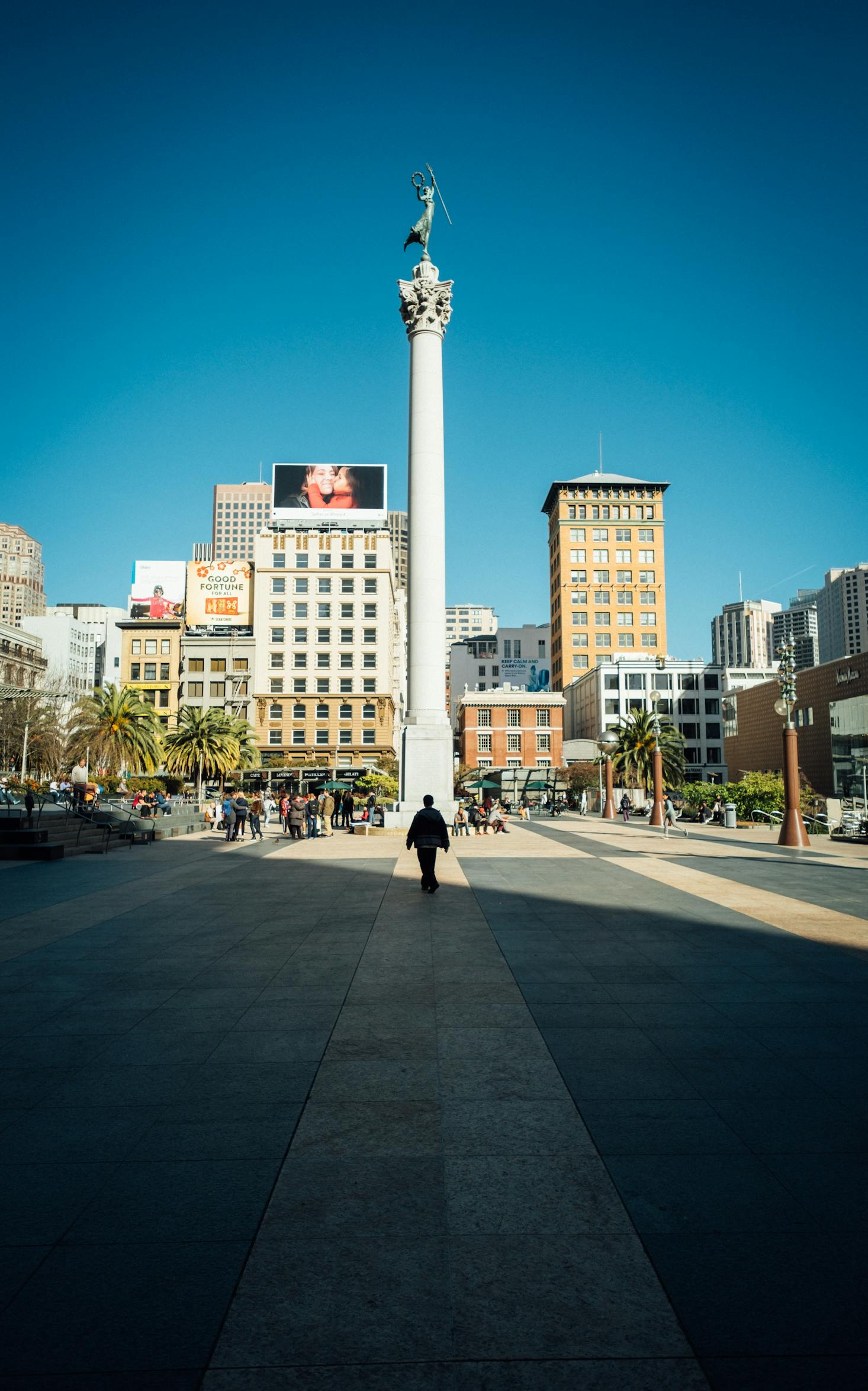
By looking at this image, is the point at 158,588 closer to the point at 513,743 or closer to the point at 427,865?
the point at 513,743

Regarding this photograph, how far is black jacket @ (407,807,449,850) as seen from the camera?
1581cm

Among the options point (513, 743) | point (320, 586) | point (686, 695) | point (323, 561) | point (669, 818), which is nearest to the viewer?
point (669, 818)

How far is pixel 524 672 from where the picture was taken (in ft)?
484

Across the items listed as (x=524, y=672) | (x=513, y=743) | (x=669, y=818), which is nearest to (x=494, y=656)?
(x=524, y=672)

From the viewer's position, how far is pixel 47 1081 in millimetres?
6492

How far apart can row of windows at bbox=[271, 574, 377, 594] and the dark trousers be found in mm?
76592

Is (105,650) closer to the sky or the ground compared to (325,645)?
closer to the sky

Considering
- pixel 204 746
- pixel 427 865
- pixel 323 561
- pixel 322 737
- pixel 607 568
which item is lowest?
pixel 427 865

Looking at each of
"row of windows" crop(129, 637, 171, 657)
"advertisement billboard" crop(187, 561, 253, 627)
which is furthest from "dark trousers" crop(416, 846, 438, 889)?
"row of windows" crop(129, 637, 171, 657)

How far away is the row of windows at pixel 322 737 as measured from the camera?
87625 mm

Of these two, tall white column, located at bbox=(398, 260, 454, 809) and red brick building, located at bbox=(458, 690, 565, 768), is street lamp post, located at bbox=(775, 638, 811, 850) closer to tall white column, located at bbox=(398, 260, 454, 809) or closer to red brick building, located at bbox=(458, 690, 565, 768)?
tall white column, located at bbox=(398, 260, 454, 809)

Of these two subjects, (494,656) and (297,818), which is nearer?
(297,818)

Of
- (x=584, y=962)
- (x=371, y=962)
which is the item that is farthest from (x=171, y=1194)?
(x=584, y=962)

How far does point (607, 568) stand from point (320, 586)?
39.3 metres
